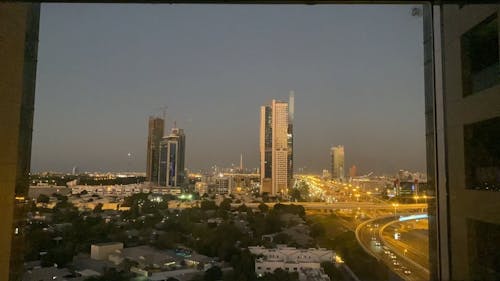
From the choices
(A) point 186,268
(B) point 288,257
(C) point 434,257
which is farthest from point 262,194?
(C) point 434,257

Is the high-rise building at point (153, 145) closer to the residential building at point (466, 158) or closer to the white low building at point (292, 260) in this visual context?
the white low building at point (292, 260)

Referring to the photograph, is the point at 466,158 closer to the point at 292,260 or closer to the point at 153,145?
the point at 292,260

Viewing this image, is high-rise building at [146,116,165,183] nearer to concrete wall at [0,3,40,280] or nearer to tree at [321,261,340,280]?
tree at [321,261,340,280]

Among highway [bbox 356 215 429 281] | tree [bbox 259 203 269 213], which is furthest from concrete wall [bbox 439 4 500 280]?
tree [bbox 259 203 269 213]

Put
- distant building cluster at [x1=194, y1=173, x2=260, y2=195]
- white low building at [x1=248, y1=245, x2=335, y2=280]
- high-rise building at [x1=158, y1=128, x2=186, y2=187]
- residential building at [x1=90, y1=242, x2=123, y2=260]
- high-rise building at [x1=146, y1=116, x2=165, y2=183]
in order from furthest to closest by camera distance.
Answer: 1. distant building cluster at [x1=194, y1=173, x2=260, y2=195]
2. high-rise building at [x1=158, y1=128, x2=186, y2=187]
3. high-rise building at [x1=146, y1=116, x2=165, y2=183]
4. residential building at [x1=90, y1=242, x2=123, y2=260]
5. white low building at [x1=248, y1=245, x2=335, y2=280]

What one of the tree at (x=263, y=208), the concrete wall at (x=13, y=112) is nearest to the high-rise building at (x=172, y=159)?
the tree at (x=263, y=208)
